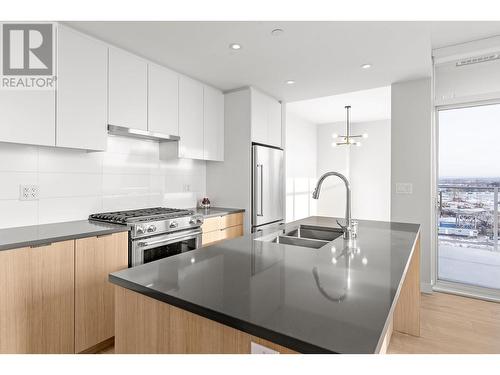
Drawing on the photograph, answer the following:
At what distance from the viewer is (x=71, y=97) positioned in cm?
216

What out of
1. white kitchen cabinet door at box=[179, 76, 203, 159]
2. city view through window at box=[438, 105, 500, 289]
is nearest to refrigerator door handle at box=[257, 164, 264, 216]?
white kitchen cabinet door at box=[179, 76, 203, 159]

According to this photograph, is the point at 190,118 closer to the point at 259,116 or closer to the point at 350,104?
the point at 259,116

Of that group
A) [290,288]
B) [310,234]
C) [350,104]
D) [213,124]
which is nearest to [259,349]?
[290,288]

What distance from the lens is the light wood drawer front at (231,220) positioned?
326 centimetres

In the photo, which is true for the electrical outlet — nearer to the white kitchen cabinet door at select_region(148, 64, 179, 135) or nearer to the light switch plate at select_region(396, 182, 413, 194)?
the white kitchen cabinet door at select_region(148, 64, 179, 135)

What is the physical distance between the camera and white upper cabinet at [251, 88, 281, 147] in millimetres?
3580

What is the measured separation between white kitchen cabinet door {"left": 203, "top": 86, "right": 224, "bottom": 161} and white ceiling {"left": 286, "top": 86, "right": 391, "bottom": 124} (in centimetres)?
195

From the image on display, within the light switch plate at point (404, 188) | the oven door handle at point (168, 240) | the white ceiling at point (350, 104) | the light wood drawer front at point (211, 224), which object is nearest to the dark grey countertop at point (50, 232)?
the oven door handle at point (168, 240)

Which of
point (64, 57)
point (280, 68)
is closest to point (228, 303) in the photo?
point (64, 57)

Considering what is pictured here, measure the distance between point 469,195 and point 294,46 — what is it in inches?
105

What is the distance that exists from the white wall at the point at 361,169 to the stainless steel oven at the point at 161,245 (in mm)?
4812
